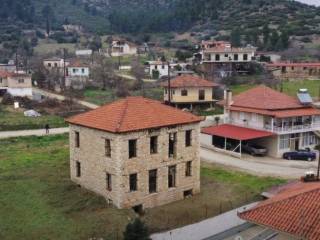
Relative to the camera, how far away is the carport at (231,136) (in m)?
44.4

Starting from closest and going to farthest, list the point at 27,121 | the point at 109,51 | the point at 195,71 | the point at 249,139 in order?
the point at 249,139 → the point at 27,121 → the point at 195,71 → the point at 109,51

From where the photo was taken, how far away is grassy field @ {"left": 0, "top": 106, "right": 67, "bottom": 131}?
2173 inches

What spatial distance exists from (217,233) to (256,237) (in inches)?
90.4

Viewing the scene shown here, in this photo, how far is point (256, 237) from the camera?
1037 inches

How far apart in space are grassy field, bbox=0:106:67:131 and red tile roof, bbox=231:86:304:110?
21.1 meters

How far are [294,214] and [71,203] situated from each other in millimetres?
17327

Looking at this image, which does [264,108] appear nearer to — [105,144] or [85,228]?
[105,144]

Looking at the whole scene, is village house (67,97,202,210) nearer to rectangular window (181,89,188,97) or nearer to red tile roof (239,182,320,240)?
red tile roof (239,182,320,240)

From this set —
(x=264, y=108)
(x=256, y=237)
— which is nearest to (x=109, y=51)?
(x=264, y=108)

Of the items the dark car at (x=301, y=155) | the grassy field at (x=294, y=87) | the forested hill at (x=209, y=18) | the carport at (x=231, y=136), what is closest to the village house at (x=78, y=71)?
the grassy field at (x=294, y=87)

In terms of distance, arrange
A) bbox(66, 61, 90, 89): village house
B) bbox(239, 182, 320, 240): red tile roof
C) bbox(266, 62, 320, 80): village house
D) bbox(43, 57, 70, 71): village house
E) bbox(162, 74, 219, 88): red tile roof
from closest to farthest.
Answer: bbox(239, 182, 320, 240): red tile roof < bbox(162, 74, 219, 88): red tile roof < bbox(66, 61, 90, 89): village house < bbox(266, 62, 320, 80): village house < bbox(43, 57, 70, 71): village house

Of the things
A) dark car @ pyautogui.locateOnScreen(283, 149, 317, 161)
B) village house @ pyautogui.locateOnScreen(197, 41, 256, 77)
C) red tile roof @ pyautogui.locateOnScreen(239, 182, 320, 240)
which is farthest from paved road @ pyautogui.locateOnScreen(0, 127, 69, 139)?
village house @ pyautogui.locateOnScreen(197, 41, 256, 77)

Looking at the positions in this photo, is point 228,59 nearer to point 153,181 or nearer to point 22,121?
point 22,121

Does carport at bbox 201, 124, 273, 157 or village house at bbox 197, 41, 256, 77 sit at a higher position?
village house at bbox 197, 41, 256, 77
